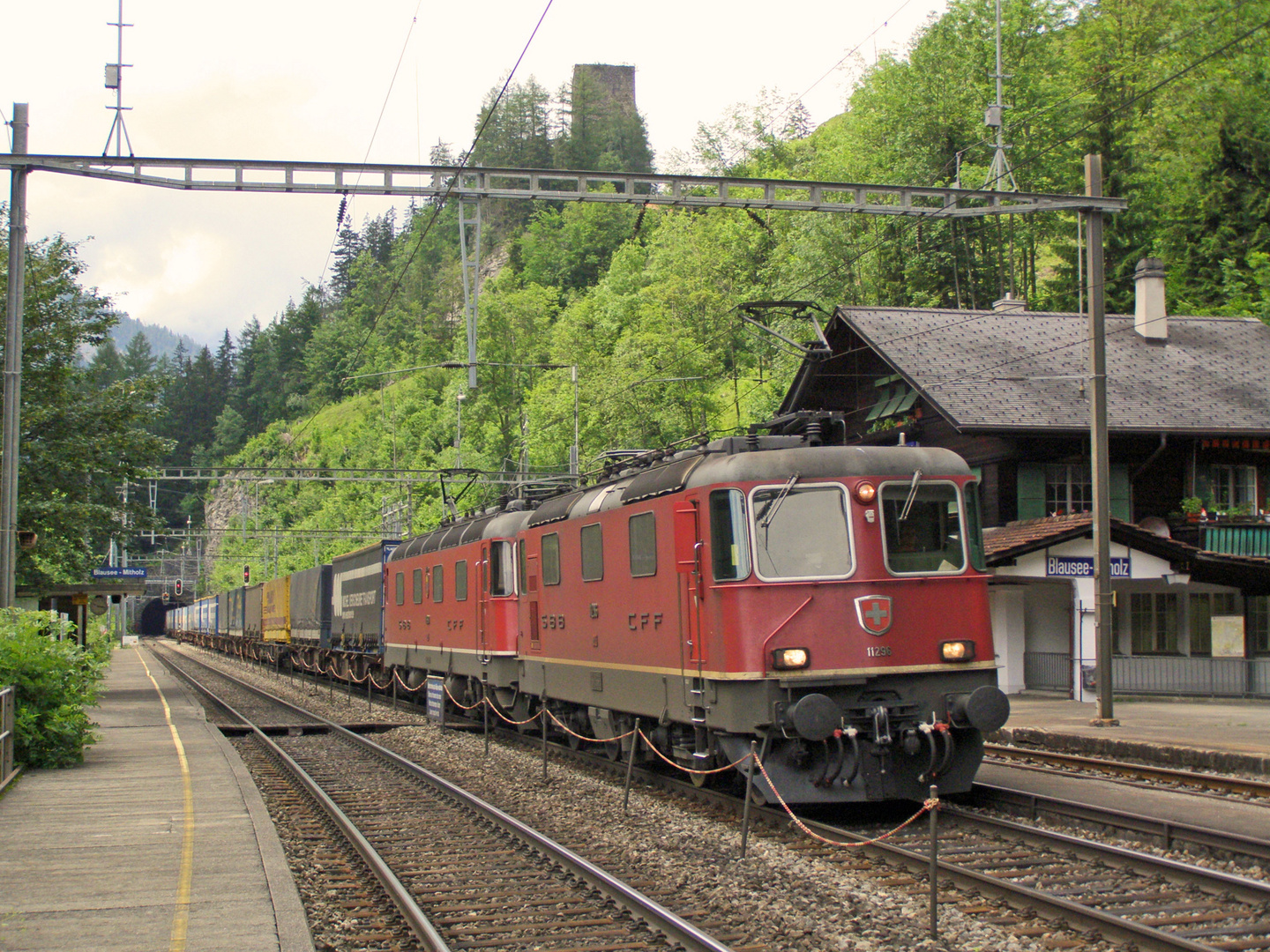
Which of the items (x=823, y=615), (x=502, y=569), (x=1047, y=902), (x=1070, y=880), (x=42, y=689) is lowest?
(x=1070, y=880)

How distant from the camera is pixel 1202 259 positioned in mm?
45688

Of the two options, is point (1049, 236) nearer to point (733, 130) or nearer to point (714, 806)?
point (733, 130)

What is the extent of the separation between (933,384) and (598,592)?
52.3 feet

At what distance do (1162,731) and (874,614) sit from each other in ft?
28.7

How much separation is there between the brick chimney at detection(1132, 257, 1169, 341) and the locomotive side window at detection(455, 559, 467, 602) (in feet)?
63.2

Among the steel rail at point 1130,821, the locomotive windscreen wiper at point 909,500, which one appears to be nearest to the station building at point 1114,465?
the steel rail at point 1130,821

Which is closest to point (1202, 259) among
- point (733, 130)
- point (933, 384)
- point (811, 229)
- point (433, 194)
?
point (811, 229)

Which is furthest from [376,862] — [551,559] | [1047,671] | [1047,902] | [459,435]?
[459,435]

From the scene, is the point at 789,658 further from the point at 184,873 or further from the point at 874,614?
the point at 184,873

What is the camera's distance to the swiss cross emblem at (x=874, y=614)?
10.6 meters

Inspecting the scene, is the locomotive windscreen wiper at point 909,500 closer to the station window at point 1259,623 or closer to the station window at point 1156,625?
the station window at point 1156,625

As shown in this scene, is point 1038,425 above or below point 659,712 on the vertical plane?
above

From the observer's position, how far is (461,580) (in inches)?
822

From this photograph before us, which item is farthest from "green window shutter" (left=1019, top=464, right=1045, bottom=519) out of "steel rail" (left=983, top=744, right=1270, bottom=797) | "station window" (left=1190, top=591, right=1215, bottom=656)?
"steel rail" (left=983, top=744, right=1270, bottom=797)
